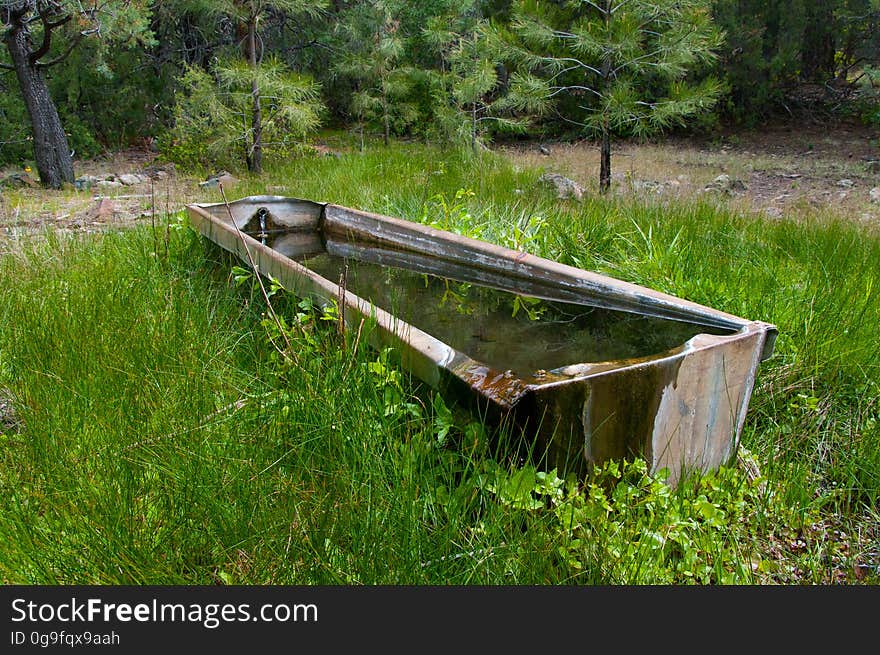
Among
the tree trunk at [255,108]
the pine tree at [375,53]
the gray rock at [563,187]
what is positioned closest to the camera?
the gray rock at [563,187]

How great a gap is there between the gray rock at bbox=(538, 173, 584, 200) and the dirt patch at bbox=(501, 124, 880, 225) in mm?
183

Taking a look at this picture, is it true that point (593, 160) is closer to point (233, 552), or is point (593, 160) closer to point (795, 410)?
point (795, 410)

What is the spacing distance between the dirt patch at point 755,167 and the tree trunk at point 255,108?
323 cm

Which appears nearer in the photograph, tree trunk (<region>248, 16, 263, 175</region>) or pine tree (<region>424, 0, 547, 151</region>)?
pine tree (<region>424, 0, 547, 151</region>)

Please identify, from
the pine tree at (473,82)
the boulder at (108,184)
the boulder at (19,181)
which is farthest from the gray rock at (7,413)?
the boulder at (19,181)

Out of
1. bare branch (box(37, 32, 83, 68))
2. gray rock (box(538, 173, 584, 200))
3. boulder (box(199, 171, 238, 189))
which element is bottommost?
boulder (box(199, 171, 238, 189))

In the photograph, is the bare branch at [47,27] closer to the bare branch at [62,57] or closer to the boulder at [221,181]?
the bare branch at [62,57]

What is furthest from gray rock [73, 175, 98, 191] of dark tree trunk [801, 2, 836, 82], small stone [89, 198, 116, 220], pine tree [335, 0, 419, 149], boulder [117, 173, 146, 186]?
dark tree trunk [801, 2, 836, 82]

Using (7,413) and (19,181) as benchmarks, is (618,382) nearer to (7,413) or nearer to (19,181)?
(7,413)

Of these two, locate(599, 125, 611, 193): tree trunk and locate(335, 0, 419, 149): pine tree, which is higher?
locate(335, 0, 419, 149): pine tree

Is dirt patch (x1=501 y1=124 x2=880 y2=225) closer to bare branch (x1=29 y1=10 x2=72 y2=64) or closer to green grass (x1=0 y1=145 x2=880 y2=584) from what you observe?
green grass (x1=0 y1=145 x2=880 y2=584)

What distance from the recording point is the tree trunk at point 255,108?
742cm

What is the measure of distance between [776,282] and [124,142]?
1026 centimetres

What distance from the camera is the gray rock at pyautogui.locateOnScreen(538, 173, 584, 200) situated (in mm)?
→ 5816
